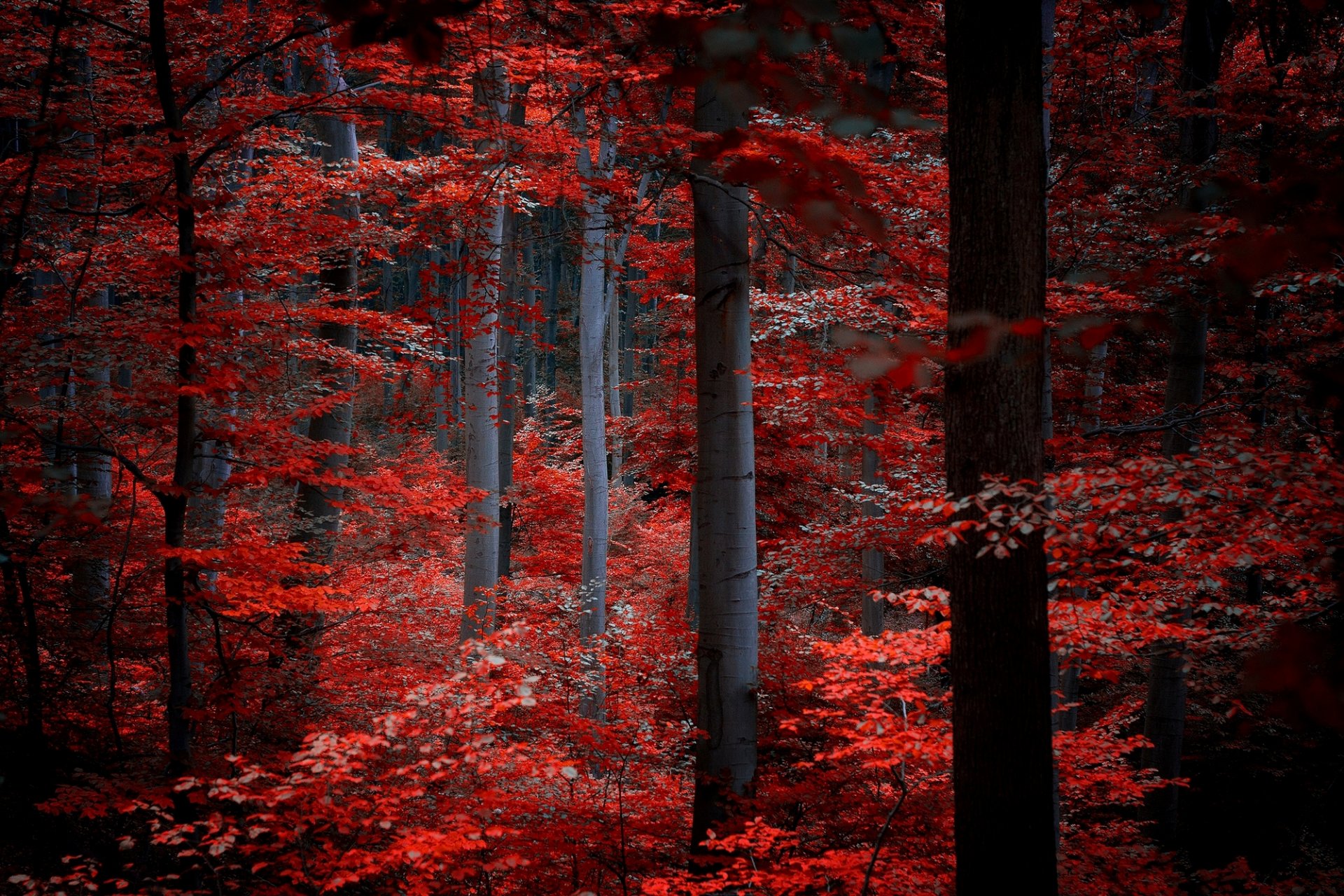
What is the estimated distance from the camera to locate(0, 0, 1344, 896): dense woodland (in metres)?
2.37

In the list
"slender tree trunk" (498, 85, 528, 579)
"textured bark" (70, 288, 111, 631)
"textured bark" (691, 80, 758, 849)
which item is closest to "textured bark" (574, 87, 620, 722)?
"slender tree trunk" (498, 85, 528, 579)

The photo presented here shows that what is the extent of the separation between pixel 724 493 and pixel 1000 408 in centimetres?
238

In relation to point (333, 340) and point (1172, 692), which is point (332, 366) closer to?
point (333, 340)

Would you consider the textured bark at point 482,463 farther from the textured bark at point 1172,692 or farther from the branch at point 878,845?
the textured bark at point 1172,692

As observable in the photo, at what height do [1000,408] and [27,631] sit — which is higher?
[1000,408]

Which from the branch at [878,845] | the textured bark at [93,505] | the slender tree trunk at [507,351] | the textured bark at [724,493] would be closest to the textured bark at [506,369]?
the slender tree trunk at [507,351]

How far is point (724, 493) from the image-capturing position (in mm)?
4668

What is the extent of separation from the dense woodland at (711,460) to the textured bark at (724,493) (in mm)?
27

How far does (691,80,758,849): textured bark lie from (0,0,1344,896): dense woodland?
27 mm

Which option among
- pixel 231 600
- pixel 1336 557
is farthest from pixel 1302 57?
pixel 231 600

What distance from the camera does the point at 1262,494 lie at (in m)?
3.17

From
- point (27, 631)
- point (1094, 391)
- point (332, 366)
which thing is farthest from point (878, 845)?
point (1094, 391)

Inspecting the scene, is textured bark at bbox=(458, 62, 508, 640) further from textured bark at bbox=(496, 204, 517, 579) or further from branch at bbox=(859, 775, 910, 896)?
branch at bbox=(859, 775, 910, 896)

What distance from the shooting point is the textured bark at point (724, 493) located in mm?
4570
